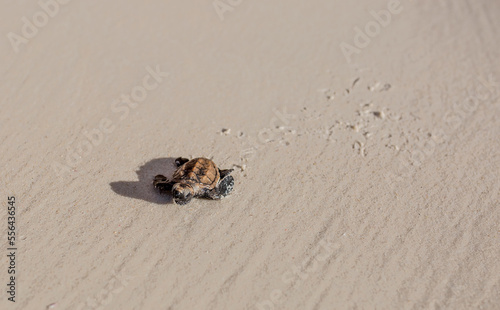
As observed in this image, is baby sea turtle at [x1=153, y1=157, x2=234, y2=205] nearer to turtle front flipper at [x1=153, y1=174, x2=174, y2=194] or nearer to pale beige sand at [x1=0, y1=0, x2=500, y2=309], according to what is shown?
turtle front flipper at [x1=153, y1=174, x2=174, y2=194]

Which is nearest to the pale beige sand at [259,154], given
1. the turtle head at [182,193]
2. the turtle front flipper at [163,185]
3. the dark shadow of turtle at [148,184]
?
the dark shadow of turtle at [148,184]

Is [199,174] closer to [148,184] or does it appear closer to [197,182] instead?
[197,182]

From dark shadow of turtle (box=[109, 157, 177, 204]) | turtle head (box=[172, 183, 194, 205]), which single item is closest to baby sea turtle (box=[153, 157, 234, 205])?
turtle head (box=[172, 183, 194, 205])

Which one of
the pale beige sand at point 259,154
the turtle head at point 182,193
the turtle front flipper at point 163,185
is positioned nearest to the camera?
the pale beige sand at point 259,154

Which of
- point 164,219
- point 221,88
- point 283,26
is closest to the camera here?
point 164,219

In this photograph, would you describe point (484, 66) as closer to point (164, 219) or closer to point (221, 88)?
point (221, 88)

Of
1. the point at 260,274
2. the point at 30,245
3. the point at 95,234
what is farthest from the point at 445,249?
the point at 30,245

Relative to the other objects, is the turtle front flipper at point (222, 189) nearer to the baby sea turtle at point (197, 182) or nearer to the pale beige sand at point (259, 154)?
the baby sea turtle at point (197, 182)
